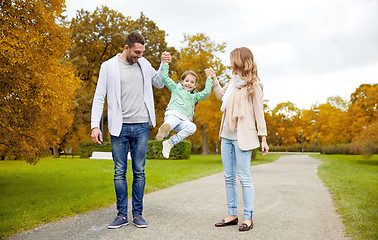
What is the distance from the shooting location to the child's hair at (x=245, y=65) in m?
4.41

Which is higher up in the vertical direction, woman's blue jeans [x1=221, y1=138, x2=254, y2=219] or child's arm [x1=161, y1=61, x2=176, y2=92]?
child's arm [x1=161, y1=61, x2=176, y2=92]

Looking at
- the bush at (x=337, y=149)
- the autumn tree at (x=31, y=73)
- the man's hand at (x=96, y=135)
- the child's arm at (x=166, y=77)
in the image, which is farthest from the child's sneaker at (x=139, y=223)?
the bush at (x=337, y=149)

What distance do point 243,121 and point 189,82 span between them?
2.80 ft

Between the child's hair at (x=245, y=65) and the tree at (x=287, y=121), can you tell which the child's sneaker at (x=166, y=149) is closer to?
the child's hair at (x=245, y=65)

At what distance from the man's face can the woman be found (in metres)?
0.92

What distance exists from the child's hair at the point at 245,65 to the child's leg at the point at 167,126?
3.23ft

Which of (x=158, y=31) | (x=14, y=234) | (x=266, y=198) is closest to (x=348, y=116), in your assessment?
(x=158, y=31)

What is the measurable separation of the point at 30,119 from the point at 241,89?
5.23m

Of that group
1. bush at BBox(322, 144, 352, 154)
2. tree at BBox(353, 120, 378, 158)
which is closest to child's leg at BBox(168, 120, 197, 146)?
tree at BBox(353, 120, 378, 158)

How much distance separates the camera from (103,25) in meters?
29.3

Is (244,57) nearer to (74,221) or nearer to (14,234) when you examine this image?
(74,221)

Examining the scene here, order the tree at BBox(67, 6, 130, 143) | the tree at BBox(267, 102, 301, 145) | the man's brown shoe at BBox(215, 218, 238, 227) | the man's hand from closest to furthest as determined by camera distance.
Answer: the man's hand < the man's brown shoe at BBox(215, 218, 238, 227) < the tree at BBox(67, 6, 130, 143) < the tree at BBox(267, 102, 301, 145)

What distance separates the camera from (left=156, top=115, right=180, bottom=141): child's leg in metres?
Answer: 4.31

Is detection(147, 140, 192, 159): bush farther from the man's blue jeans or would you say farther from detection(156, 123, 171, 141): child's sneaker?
detection(156, 123, 171, 141): child's sneaker
